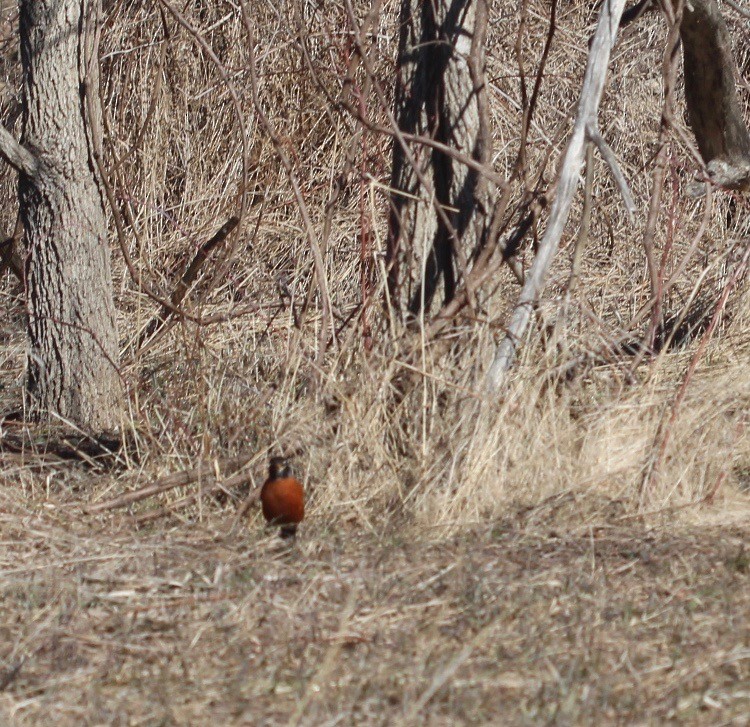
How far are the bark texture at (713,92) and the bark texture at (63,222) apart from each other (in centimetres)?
295

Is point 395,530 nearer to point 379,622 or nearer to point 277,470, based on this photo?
point 277,470

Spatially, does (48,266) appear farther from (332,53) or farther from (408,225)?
(332,53)

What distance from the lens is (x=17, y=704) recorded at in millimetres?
2877

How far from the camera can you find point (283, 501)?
3.97m

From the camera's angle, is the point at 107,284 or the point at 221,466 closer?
the point at 221,466

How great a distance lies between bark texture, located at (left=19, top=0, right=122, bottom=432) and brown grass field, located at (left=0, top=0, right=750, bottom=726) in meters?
0.21

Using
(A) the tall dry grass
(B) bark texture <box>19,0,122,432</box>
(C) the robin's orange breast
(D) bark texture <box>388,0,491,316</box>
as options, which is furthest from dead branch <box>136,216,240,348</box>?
(C) the robin's orange breast

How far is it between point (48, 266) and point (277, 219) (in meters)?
2.78

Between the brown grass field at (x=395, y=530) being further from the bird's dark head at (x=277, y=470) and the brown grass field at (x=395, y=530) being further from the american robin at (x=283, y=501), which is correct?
the bird's dark head at (x=277, y=470)

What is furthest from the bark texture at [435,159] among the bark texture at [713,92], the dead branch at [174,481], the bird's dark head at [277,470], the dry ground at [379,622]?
the bark texture at [713,92]

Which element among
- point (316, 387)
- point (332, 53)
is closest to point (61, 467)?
point (316, 387)

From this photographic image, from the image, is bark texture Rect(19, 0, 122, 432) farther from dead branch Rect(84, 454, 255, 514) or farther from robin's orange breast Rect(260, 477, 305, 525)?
robin's orange breast Rect(260, 477, 305, 525)

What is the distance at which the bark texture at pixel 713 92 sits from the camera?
6070 millimetres

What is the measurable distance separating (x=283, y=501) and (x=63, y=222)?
2289 mm
